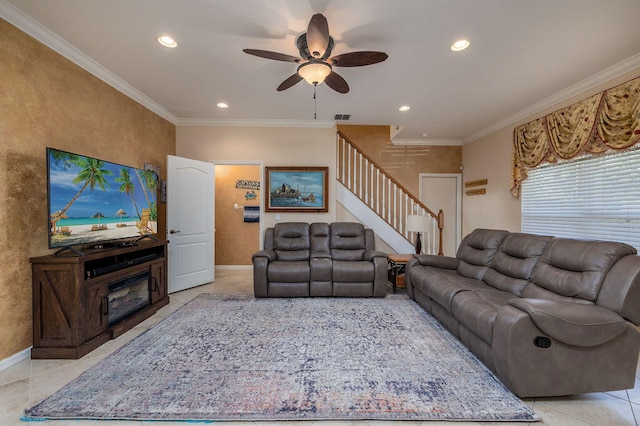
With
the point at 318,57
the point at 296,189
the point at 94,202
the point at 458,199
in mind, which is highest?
the point at 318,57

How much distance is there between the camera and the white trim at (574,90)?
2639mm

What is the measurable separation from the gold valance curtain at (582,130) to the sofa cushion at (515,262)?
1.33 m

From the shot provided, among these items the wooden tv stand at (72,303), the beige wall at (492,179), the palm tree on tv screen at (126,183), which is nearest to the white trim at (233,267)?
the palm tree on tv screen at (126,183)

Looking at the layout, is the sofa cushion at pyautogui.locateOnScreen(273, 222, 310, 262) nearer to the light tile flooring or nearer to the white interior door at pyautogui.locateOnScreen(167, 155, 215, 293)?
the white interior door at pyautogui.locateOnScreen(167, 155, 215, 293)

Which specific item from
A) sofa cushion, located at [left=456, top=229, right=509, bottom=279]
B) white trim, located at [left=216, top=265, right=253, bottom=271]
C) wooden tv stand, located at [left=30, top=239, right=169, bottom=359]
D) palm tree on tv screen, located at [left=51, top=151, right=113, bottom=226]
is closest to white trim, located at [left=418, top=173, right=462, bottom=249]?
sofa cushion, located at [left=456, top=229, right=509, bottom=279]

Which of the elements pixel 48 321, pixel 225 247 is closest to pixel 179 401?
pixel 48 321

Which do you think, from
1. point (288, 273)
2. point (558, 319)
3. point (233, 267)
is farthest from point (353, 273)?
point (233, 267)

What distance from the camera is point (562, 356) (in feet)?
5.49

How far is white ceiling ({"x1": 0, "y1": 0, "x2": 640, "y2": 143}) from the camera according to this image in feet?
6.52

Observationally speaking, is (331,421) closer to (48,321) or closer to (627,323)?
(627,323)

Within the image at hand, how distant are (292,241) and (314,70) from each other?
8.42ft

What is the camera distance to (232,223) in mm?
5516

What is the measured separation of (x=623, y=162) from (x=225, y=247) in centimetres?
600

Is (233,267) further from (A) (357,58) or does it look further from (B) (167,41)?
(A) (357,58)
